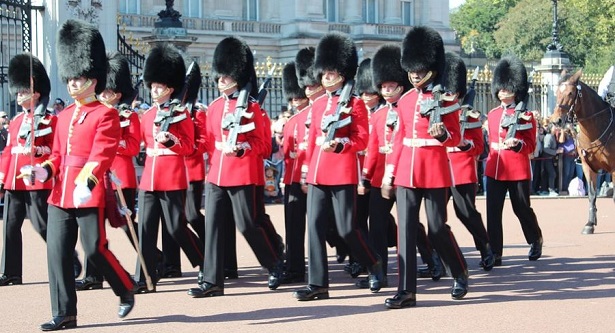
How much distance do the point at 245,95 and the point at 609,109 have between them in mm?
5365

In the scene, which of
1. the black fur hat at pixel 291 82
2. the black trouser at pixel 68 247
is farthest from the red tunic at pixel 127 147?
the black trouser at pixel 68 247

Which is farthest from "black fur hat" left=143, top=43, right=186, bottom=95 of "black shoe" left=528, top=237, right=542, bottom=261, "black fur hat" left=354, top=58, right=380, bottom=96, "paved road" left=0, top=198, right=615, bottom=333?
"black shoe" left=528, top=237, right=542, bottom=261

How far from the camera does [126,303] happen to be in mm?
7082

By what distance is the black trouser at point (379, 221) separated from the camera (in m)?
8.83

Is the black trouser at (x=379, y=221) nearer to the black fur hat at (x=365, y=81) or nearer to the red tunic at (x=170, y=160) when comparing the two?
the black fur hat at (x=365, y=81)

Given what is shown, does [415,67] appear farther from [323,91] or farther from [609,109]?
[609,109]

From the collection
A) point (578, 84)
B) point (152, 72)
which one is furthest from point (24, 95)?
point (578, 84)

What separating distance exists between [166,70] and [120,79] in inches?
24.9

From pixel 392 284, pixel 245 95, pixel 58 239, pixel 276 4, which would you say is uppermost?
pixel 276 4

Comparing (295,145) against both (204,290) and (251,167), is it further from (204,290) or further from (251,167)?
(204,290)

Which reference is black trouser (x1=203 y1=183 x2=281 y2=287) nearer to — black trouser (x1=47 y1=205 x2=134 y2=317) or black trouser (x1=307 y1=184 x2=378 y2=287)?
black trouser (x1=307 y1=184 x2=378 y2=287)

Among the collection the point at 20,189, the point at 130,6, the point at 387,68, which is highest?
the point at 130,6

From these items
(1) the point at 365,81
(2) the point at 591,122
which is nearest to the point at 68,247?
(1) the point at 365,81

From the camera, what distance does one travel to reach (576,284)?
849cm
